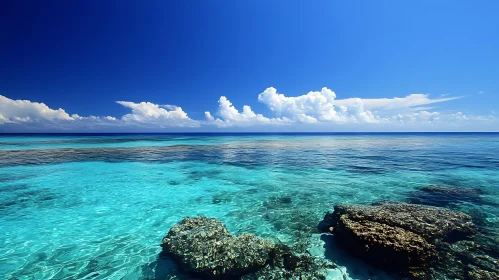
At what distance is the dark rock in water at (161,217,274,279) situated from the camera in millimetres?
6664

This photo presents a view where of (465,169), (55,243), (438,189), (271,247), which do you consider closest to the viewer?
(271,247)

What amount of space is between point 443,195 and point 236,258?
46.1ft

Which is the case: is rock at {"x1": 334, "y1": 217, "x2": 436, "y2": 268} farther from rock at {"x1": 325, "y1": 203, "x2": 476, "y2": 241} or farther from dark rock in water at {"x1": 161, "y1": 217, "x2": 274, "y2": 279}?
dark rock in water at {"x1": 161, "y1": 217, "x2": 274, "y2": 279}

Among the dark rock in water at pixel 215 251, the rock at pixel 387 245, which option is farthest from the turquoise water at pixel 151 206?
the dark rock in water at pixel 215 251

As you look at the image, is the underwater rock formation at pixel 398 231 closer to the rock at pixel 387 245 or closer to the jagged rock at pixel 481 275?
the rock at pixel 387 245

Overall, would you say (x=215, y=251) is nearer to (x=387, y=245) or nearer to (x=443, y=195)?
(x=387, y=245)

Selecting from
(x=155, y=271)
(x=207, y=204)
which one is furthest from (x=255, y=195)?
(x=155, y=271)

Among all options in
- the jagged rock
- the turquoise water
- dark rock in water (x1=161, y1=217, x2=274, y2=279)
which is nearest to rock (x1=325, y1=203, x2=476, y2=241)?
the turquoise water

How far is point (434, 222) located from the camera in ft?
29.3

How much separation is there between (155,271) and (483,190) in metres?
20.4

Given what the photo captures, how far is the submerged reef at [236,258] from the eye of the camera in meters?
6.67

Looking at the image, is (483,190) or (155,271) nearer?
(155,271)

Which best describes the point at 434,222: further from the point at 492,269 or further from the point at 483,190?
the point at 483,190

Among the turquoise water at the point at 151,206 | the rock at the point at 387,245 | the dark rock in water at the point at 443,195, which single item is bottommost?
the turquoise water at the point at 151,206
